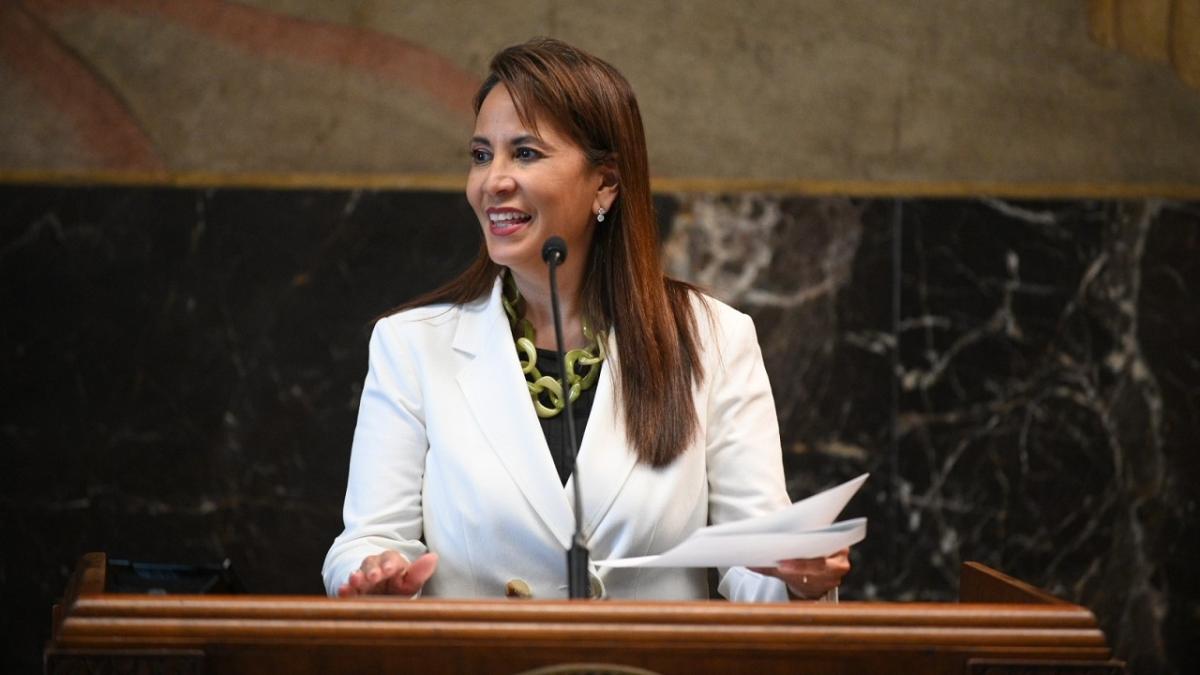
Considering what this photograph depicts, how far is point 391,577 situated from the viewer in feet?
7.03

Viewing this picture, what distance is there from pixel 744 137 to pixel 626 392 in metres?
1.83

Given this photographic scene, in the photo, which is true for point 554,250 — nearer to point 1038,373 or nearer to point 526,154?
point 526,154

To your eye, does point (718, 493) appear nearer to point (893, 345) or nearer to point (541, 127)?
point (541, 127)

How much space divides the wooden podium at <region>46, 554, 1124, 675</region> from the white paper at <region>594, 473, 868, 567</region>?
0.13m

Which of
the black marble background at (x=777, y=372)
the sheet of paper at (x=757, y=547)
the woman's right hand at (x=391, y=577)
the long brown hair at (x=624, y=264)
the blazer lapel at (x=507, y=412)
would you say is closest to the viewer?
the sheet of paper at (x=757, y=547)

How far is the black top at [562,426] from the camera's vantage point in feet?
8.37

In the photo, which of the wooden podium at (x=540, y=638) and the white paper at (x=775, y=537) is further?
the white paper at (x=775, y=537)

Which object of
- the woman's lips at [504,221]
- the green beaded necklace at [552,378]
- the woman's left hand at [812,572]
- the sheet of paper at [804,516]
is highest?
the woman's lips at [504,221]

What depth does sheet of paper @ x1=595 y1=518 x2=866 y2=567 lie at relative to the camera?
1.93 m

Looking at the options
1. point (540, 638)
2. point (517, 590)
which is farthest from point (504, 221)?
point (540, 638)

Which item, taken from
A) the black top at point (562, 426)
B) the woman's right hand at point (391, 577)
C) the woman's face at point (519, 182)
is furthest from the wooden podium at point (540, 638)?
the woman's face at point (519, 182)

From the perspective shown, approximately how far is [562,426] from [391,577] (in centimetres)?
55

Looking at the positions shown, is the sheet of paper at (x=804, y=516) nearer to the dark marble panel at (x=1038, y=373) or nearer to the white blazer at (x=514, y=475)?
the white blazer at (x=514, y=475)

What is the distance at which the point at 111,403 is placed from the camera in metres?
4.11
